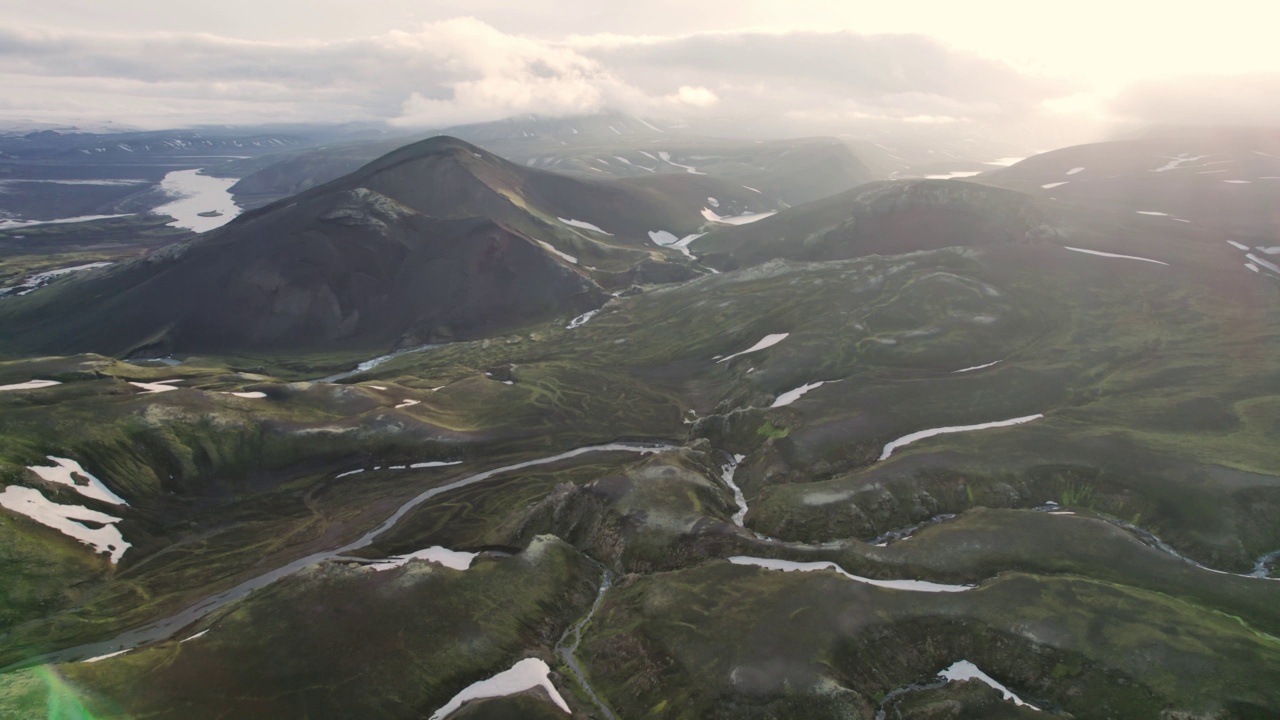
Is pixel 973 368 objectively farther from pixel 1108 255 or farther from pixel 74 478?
pixel 74 478

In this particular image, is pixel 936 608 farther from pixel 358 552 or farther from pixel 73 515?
pixel 73 515

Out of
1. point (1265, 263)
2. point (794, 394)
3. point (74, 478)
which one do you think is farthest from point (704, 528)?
point (1265, 263)

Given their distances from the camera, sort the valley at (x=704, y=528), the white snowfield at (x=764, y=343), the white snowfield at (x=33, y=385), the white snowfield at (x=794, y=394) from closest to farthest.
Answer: the valley at (x=704, y=528)
the white snowfield at (x=33, y=385)
the white snowfield at (x=794, y=394)
the white snowfield at (x=764, y=343)

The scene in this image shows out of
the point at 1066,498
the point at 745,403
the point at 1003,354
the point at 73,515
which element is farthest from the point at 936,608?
the point at 73,515

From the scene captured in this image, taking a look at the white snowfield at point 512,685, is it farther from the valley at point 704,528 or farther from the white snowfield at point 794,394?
the white snowfield at point 794,394

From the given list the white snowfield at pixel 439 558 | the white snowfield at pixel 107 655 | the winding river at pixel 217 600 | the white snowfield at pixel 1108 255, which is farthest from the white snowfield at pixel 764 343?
the white snowfield at pixel 107 655

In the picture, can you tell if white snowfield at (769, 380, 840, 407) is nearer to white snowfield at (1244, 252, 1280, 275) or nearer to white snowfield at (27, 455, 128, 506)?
white snowfield at (27, 455, 128, 506)
